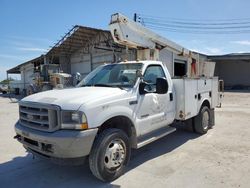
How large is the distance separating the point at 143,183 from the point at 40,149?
1.73 meters

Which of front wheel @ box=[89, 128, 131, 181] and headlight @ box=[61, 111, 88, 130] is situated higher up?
headlight @ box=[61, 111, 88, 130]

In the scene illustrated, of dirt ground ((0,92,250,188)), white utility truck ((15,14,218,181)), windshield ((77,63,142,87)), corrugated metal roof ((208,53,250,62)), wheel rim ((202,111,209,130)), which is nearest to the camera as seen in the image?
A: white utility truck ((15,14,218,181))

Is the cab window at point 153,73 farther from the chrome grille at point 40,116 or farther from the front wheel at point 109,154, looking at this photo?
the chrome grille at point 40,116

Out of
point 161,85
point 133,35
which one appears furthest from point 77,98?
point 133,35

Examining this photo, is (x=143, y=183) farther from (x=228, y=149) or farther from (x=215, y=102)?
(x=215, y=102)

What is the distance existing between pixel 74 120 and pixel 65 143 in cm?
36

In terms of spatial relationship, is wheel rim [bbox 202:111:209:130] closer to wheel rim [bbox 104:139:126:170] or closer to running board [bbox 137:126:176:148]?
running board [bbox 137:126:176:148]

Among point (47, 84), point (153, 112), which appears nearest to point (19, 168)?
point (153, 112)

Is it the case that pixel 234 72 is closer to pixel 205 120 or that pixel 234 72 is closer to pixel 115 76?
pixel 205 120

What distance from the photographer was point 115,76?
17.1 ft

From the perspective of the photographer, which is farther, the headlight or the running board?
the running board

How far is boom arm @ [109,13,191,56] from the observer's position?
19.2 feet

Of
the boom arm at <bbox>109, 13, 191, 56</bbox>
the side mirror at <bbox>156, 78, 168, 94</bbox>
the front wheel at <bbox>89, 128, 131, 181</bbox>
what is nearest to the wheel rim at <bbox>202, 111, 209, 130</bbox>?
the boom arm at <bbox>109, 13, 191, 56</bbox>

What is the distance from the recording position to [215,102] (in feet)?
26.6
